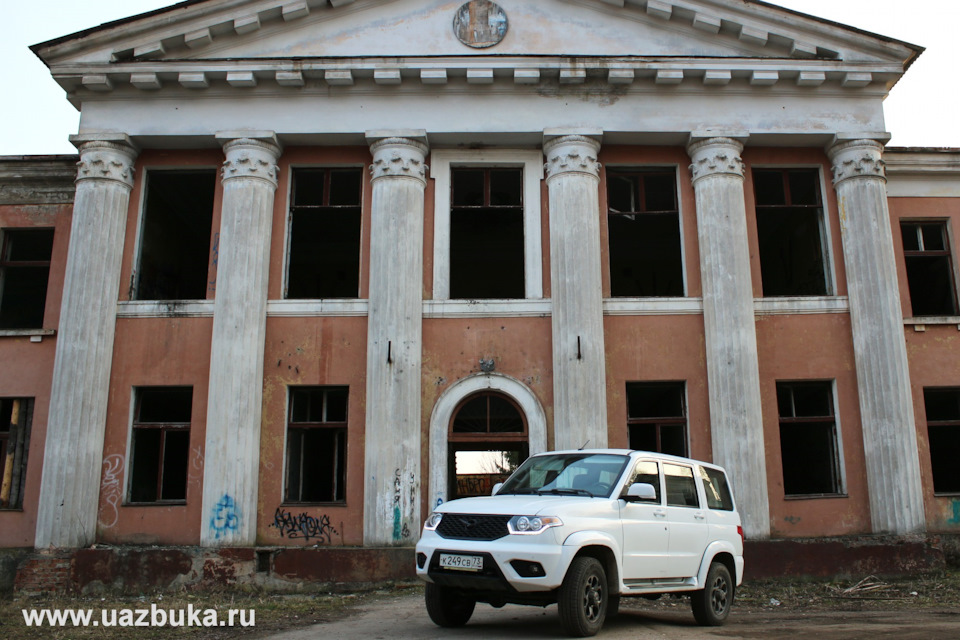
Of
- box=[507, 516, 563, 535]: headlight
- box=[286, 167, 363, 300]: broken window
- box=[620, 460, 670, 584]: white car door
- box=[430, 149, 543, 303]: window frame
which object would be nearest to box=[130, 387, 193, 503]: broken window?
box=[286, 167, 363, 300]: broken window

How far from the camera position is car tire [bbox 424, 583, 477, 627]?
7840mm

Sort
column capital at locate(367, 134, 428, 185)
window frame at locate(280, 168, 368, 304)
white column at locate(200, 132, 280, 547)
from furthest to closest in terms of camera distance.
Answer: column capital at locate(367, 134, 428, 185) < window frame at locate(280, 168, 368, 304) < white column at locate(200, 132, 280, 547)

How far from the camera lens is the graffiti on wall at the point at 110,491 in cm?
1327

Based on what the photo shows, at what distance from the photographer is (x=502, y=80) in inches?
571

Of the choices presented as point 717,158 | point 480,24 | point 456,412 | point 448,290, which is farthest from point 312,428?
point 717,158

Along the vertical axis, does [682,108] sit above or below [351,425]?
above

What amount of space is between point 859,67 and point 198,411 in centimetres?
1290

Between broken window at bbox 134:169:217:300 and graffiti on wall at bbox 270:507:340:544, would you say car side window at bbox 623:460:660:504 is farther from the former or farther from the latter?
broken window at bbox 134:169:217:300

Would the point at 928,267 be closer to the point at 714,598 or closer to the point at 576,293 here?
the point at 576,293

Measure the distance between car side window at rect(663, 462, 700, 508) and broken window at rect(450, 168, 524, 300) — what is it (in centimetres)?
704

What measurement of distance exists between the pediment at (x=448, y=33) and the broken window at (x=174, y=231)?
230 centimetres

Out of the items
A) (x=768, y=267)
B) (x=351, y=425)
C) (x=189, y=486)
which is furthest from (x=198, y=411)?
(x=768, y=267)

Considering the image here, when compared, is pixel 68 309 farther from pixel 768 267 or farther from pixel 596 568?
pixel 768 267

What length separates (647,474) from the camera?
829 cm
